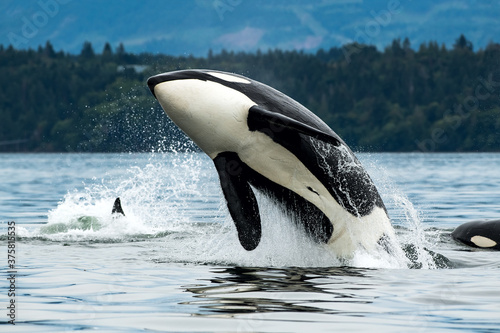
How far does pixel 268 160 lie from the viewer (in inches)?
407

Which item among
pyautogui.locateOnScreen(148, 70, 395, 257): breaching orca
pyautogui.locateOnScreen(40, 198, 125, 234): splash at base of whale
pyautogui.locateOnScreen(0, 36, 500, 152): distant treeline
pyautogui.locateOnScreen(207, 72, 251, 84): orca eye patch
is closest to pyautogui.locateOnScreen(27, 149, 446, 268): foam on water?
pyautogui.locateOnScreen(40, 198, 125, 234): splash at base of whale

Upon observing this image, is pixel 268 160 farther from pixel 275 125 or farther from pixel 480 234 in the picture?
pixel 480 234

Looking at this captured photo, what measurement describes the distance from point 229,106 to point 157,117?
8466 centimetres

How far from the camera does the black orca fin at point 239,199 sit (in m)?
10.4

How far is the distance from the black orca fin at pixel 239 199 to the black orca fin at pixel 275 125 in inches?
20.2

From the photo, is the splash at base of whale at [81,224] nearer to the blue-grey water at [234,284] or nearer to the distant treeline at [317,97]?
the blue-grey water at [234,284]

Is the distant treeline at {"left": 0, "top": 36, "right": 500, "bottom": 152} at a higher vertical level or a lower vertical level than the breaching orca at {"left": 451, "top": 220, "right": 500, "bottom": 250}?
higher

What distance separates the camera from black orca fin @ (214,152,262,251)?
10.4 meters

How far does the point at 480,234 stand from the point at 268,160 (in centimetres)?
554

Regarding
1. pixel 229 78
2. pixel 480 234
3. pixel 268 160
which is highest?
pixel 229 78

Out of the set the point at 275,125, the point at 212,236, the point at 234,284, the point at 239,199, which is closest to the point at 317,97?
the point at 212,236

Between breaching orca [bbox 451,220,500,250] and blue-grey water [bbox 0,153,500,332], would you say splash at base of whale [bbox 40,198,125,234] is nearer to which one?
blue-grey water [bbox 0,153,500,332]

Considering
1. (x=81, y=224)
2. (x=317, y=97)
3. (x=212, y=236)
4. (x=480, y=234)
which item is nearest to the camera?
(x=480, y=234)

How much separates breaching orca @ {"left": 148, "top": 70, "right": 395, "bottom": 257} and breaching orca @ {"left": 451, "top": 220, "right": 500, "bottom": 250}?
3694mm
